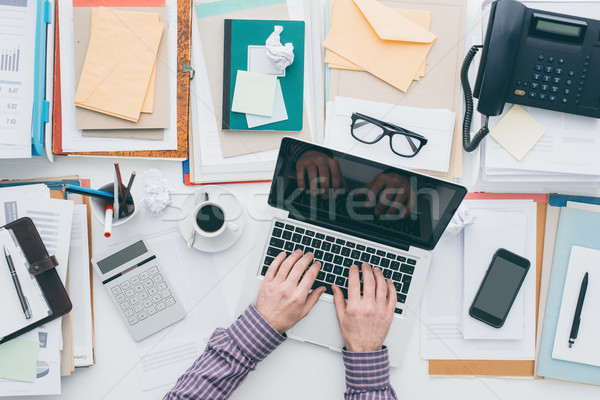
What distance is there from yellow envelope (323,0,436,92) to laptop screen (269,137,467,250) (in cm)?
26

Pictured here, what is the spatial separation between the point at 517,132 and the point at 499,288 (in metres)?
0.33

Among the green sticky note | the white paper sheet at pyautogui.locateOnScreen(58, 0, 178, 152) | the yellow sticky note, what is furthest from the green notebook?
the green sticky note

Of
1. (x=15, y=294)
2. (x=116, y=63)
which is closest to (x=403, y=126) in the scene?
(x=116, y=63)

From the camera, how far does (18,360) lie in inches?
34.1

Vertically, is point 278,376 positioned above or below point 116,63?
below

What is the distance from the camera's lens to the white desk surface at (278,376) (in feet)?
2.96

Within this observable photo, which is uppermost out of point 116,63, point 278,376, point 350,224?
point 116,63

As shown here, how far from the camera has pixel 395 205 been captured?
812 millimetres

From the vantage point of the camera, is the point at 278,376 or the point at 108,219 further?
the point at 278,376

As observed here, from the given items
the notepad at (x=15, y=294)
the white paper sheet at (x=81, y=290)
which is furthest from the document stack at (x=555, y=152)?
the notepad at (x=15, y=294)

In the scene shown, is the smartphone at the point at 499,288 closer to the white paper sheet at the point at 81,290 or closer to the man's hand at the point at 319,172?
the man's hand at the point at 319,172

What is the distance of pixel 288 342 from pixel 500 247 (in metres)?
0.50

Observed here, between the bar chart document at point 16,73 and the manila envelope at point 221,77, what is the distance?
349 mm

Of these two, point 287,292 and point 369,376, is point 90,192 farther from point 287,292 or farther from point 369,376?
point 369,376
